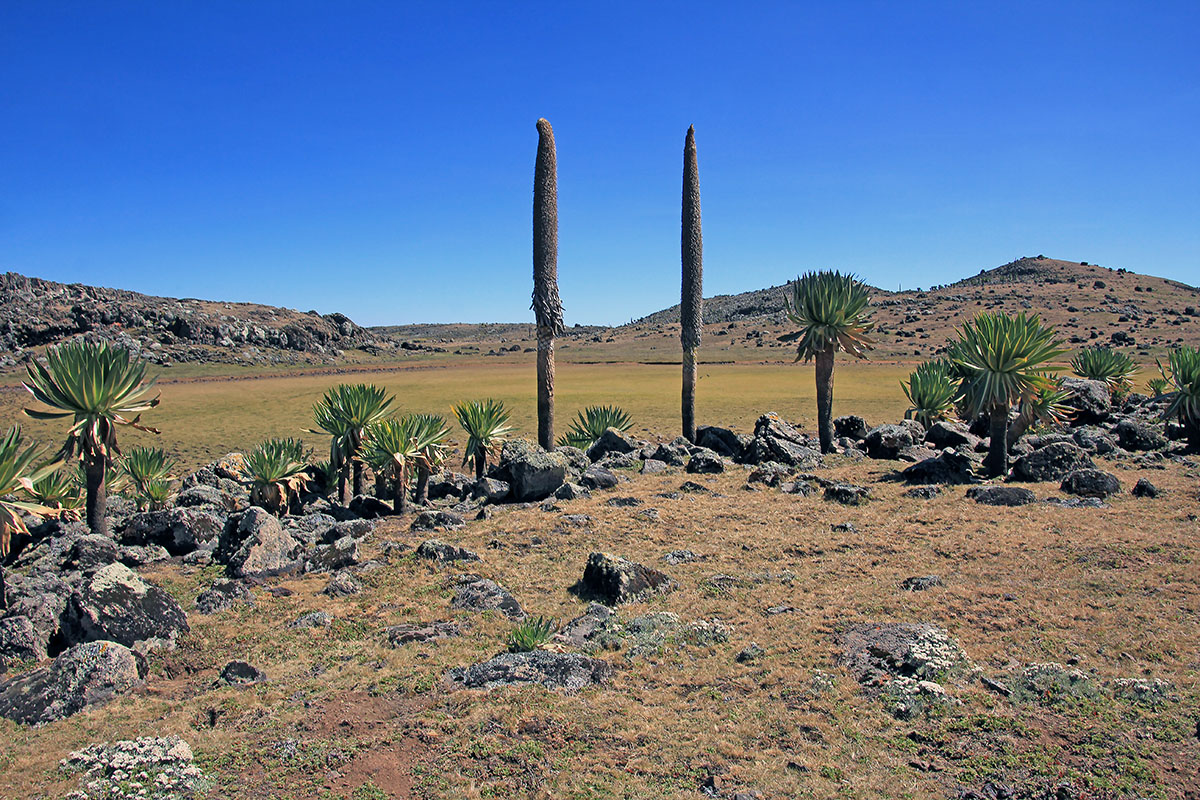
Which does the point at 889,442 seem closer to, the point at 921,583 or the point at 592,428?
the point at 592,428

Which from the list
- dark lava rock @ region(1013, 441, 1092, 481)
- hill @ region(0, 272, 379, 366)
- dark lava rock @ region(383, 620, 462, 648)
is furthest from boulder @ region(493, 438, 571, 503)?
hill @ region(0, 272, 379, 366)

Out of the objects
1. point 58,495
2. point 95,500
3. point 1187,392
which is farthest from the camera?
point 1187,392

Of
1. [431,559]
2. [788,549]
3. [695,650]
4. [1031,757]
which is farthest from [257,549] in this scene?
[1031,757]

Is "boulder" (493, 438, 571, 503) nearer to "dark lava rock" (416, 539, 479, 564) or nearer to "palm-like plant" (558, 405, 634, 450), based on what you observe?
"dark lava rock" (416, 539, 479, 564)

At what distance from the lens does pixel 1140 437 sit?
1569cm

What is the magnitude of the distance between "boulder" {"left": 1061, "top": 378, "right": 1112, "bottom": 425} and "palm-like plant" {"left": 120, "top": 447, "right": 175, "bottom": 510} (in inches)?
840

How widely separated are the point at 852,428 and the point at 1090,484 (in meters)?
8.16

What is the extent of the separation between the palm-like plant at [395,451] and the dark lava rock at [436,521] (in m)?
0.93

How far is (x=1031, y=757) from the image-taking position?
4.61 m

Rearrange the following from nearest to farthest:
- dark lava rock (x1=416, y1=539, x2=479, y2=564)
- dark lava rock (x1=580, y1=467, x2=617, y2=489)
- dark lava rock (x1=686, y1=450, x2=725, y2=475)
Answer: dark lava rock (x1=416, y1=539, x2=479, y2=564)
dark lava rock (x1=580, y1=467, x2=617, y2=489)
dark lava rock (x1=686, y1=450, x2=725, y2=475)

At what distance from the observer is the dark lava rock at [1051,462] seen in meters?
12.7

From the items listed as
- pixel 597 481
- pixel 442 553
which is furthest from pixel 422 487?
pixel 442 553

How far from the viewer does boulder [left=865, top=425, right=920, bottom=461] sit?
54.4ft

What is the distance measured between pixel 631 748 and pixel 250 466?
9384mm
